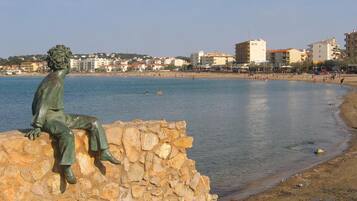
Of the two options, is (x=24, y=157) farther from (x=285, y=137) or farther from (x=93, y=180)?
(x=285, y=137)

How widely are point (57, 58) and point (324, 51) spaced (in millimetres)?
187744

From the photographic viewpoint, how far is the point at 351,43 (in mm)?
165500

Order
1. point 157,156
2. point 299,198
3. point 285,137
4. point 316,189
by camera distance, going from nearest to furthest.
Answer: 1. point 157,156
2. point 299,198
3. point 316,189
4. point 285,137

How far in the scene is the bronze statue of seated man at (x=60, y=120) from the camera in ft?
19.0

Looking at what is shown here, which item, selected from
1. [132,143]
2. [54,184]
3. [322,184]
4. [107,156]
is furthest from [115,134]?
[322,184]

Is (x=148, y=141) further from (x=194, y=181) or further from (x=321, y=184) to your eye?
(x=321, y=184)

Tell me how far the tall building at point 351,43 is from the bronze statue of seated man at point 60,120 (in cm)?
16461

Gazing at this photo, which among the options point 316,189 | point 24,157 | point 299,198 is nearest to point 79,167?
point 24,157

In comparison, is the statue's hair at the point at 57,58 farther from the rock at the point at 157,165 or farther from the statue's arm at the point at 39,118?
the rock at the point at 157,165

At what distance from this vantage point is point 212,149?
21828 mm

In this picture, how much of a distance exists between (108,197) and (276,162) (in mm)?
13067

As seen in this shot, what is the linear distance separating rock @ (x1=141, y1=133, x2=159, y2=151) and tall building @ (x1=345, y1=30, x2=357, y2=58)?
537ft

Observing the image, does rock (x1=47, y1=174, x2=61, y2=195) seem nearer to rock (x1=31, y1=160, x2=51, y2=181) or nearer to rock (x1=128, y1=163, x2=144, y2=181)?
rock (x1=31, y1=160, x2=51, y2=181)

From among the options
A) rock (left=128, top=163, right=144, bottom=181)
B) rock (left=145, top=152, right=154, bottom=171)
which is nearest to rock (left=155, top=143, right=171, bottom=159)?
rock (left=145, top=152, right=154, bottom=171)
